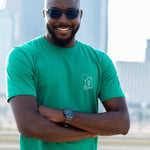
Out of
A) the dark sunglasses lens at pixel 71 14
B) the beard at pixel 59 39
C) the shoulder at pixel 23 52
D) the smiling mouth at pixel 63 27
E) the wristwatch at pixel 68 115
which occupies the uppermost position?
the dark sunglasses lens at pixel 71 14

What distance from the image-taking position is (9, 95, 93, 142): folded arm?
1606mm

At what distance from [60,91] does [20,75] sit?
213 mm

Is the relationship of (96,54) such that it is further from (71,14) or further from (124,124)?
(124,124)

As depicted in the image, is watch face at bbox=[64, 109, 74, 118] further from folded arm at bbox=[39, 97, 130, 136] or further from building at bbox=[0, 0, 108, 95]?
building at bbox=[0, 0, 108, 95]

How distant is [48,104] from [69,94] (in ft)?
0.39

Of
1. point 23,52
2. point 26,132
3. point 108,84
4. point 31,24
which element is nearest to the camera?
point 26,132

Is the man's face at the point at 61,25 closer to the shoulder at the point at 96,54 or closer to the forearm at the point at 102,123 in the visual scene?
the shoulder at the point at 96,54

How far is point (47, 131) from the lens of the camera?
1.61 metres

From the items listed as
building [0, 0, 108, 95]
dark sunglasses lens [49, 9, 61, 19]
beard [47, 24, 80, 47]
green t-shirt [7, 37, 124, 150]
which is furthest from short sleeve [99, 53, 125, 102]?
building [0, 0, 108, 95]

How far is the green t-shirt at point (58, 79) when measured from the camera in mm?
1667

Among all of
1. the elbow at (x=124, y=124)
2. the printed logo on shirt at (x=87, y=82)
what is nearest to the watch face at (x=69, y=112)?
the printed logo on shirt at (x=87, y=82)

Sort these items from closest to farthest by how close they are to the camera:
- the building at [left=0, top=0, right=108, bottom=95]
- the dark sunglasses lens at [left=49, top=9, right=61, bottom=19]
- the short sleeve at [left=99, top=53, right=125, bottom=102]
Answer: the dark sunglasses lens at [left=49, top=9, right=61, bottom=19] → the short sleeve at [left=99, top=53, right=125, bottom=102] → the building at [left=0, top=0, right=108, bottom=95]

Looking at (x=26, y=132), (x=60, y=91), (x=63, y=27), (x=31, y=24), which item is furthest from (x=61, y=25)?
(x=31, y=24)

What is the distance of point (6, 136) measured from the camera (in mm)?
4273
